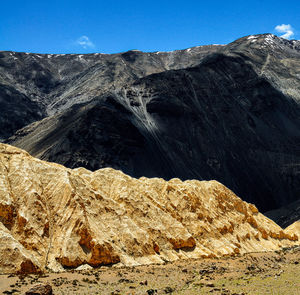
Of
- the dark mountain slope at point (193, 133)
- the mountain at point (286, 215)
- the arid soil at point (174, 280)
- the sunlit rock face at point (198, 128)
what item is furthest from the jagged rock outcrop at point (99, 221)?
the dark mountain slope at point (193, 133)

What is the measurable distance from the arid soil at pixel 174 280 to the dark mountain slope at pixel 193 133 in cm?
6709

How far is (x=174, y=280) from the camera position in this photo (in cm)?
2817

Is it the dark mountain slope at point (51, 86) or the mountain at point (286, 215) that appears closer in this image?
the mountain at point (286, 215)

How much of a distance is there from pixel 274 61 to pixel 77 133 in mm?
93140

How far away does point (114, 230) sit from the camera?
115ft

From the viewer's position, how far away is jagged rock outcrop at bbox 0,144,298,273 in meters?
30.4

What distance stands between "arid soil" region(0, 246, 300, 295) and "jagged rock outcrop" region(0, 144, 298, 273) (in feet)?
6.49

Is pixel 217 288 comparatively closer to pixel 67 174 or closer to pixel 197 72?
pixel 67 174

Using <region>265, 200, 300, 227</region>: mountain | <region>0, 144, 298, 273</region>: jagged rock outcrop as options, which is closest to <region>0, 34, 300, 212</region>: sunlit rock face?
<region>265, 200, 300, 227</region>: mountain

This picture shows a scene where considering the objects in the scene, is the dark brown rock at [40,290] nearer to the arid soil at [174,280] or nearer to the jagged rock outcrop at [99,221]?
the arid soil at [174,280]

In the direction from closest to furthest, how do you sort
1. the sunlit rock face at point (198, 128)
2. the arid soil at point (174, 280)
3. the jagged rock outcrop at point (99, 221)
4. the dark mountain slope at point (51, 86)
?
1. the arid soil at point (174, 280)
2. the jagged rock outcrop at point (99, 221)
3. the sunlit rock face at point (198, 128)
4. the dark mountain slope at point (51, 86)

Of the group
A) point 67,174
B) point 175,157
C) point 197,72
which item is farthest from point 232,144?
point 67,174

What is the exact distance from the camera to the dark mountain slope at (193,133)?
106250mm

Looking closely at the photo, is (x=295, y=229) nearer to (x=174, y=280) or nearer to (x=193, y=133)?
(x=174, y=280)
